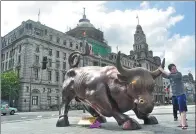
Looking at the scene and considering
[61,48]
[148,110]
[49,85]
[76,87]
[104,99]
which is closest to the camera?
[148,110]

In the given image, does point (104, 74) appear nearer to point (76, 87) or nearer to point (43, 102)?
point (76, 87)

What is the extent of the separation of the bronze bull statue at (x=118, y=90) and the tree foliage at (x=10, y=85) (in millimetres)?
34458

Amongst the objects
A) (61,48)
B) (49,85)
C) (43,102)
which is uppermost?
(61,48)

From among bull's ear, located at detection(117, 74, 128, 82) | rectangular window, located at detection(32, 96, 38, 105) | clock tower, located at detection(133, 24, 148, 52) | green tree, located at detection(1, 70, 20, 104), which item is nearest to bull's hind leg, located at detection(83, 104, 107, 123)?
bull's ear, located at detection(117, 74, 128, 82)

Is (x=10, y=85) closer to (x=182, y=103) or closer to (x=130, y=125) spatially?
(x=130, y=125)

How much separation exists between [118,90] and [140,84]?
2.02 ft

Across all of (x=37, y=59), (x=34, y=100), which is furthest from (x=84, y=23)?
(x=34, y=100)

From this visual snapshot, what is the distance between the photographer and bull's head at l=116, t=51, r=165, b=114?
14.3ft

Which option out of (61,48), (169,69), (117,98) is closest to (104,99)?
(117,98)

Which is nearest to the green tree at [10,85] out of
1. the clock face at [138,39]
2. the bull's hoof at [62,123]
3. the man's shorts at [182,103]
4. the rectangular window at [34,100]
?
the rectangular window at [34,100]

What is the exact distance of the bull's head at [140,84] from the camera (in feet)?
14.3

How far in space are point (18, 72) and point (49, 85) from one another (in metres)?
6.56

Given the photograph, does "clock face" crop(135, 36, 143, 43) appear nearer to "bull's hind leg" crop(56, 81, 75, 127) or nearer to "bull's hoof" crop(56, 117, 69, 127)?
"bull's hind leg" crop(56, 81, 75, 127)

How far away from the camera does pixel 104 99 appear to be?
5.04 metres
